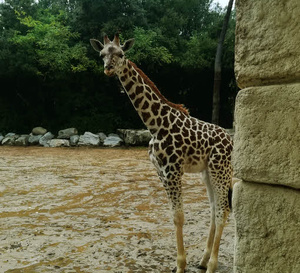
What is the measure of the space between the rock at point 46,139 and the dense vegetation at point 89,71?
3.49 ft

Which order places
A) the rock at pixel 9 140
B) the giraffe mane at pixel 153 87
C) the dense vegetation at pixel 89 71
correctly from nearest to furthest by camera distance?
the giraffe mane at pixel 153 87
the rock at pixel 9 140
the dense vegetation at pixel 89 71

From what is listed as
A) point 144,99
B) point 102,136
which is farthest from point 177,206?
point 102,136

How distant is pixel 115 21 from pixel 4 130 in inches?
299

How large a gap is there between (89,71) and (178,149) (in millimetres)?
14374

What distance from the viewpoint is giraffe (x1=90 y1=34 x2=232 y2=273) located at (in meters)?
3.37

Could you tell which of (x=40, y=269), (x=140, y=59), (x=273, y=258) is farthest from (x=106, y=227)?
(x=140, y=59)

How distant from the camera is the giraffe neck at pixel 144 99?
3473 millimetres

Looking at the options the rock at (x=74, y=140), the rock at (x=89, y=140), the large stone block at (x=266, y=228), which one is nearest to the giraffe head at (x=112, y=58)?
the large stone block at (x=266, y=228)

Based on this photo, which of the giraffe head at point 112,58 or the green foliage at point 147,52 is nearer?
the giraffe head at point 112,58

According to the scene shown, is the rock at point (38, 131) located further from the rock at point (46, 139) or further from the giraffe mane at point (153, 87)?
the giraffe mane at point (153, 87)

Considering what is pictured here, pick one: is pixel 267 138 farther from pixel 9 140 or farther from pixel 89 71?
pixel 89 71

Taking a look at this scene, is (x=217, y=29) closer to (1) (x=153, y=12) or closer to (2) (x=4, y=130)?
(1) (x=153, y=12)

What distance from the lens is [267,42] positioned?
1435mm

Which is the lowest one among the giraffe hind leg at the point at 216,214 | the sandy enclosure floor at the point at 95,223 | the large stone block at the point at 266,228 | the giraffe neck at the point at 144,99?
the sandy enclosure floor at the point at 95,223
